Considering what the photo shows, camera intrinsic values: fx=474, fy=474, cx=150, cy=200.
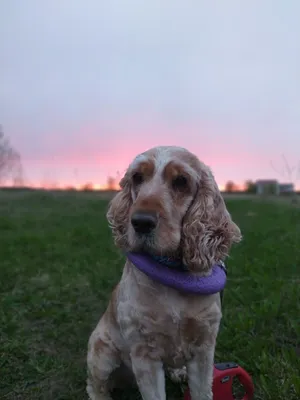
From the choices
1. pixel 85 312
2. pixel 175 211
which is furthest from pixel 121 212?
pixel 85 312

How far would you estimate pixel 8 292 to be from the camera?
5.99 m

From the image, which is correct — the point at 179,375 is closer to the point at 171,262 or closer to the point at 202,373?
the point at 202,373

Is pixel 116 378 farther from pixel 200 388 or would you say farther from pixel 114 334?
pixel 200 388

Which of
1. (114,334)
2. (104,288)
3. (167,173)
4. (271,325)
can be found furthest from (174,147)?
(104,288)

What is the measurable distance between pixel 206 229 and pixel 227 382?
3.71 ft

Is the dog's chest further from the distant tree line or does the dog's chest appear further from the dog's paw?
the distant tree line

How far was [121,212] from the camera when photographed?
3.18m

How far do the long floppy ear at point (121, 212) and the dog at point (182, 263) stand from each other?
33 millimetres

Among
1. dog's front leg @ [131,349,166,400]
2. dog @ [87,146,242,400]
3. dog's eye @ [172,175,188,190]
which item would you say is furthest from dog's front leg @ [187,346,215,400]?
dog's eye @ [172,175,188,190]

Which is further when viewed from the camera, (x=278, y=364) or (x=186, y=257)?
(x=278, y=364)

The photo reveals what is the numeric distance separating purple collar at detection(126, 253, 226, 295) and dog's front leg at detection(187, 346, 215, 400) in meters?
0.41

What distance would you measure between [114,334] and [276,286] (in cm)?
271

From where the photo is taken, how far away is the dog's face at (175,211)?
266cm

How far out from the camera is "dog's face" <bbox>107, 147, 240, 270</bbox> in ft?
8.74
